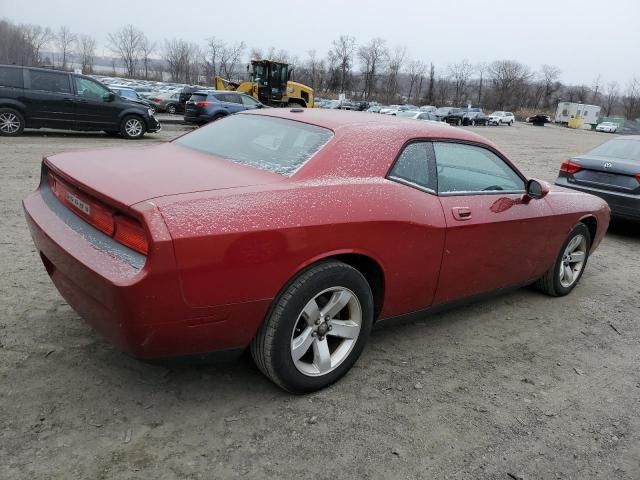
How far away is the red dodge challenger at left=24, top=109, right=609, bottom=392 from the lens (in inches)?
90.6

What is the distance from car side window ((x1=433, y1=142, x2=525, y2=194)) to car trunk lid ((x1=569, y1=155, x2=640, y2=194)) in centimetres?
381

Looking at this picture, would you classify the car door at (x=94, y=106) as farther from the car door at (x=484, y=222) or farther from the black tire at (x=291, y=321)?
the black tire at (x=291, y=321)

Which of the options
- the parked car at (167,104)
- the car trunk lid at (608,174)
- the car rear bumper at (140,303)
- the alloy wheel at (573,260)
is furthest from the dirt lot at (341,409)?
the parked car at (167,104)

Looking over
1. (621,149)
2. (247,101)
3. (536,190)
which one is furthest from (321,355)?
(247,101)

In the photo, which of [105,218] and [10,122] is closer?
[105,218]

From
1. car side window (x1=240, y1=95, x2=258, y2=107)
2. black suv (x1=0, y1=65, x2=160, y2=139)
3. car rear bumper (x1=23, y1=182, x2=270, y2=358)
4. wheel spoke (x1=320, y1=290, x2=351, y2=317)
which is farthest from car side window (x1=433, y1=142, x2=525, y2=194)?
car side window (x1=240, y1=95, x2=258, y2=107)

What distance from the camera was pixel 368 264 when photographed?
3.04 meters

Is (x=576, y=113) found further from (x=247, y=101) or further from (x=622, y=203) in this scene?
(x=622, y=203)

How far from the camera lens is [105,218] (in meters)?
2.50

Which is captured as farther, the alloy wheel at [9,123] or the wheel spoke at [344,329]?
the alloy wheel at [9,123]

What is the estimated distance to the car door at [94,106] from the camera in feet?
42.8

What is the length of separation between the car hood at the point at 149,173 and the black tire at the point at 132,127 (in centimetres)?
1136

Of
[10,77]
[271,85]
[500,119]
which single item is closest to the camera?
[10,77]

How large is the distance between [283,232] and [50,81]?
1248 centimetres
